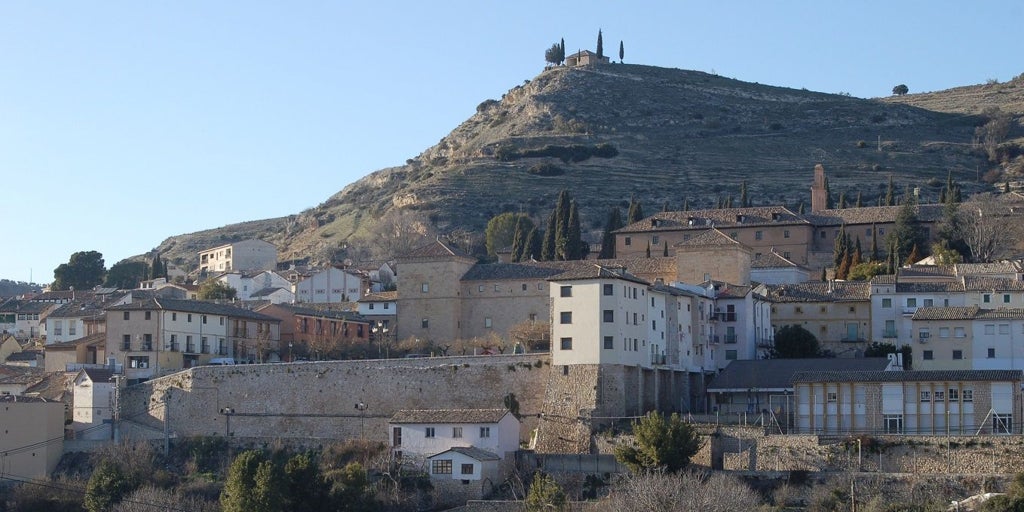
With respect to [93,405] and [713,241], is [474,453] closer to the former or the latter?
[93,405]

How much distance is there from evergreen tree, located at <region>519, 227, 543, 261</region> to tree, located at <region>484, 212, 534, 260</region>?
8089 mm

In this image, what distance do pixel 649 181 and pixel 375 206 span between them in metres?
23.9

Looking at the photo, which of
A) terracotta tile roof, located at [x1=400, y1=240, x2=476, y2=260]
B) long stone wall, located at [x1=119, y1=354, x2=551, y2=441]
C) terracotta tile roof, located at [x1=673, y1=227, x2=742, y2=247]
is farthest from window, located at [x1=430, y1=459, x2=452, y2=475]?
terracotta tile roof, located at [x1=673, y1=227, x2=742, y2=247]

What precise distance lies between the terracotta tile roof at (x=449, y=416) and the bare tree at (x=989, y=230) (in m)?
38.0

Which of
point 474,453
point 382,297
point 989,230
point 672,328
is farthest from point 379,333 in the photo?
point 989,230

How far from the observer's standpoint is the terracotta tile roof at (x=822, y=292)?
231 feet

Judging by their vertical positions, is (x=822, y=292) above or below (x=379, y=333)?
above

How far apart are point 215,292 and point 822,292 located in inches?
1574

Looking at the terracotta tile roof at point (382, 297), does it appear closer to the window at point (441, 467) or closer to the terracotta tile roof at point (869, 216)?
the terracotta tile roof at point (869, 216)

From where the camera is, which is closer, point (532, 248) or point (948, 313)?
point (948, 313)

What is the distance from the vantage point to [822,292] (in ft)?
236

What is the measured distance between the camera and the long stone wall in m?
61.0

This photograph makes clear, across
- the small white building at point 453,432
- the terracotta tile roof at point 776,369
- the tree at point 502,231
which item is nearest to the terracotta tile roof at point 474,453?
the small white building at point 453,432

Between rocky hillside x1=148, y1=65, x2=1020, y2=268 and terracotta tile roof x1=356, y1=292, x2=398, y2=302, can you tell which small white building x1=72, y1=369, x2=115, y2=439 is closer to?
terracotta tile roof x1=356, y1=292, x2=398, y2=302
